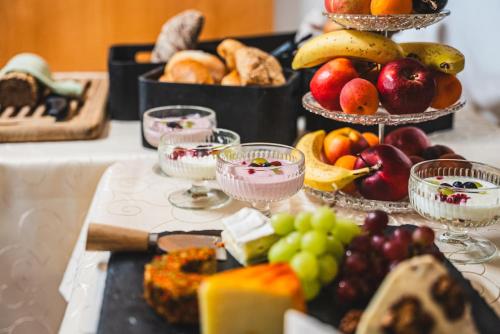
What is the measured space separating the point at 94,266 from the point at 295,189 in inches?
12.1

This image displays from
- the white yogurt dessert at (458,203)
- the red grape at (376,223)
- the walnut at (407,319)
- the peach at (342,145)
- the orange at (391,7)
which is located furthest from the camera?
the peach at (342,145)

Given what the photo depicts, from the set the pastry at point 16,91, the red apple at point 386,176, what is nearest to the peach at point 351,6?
the red apple at point 386,176

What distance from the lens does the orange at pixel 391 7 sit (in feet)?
3.37

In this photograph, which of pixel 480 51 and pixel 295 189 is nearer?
pixel 295 189

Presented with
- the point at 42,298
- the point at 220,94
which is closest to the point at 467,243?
the point at 220,94

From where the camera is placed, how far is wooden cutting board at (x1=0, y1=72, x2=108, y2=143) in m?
1.45

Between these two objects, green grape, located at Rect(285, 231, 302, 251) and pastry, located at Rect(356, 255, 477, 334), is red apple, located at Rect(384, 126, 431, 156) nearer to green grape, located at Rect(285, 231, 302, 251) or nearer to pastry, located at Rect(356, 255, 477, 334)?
green grape, located at Rect(285, 231, 302, 251)

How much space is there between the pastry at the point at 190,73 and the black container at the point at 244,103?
0.14 feet

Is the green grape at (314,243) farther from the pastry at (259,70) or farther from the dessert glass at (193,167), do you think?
the pastry at (259,70)

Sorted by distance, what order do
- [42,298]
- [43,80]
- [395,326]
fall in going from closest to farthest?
[395,326], [42,298], [43,80]

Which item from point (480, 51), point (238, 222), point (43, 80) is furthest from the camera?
point (480, 51)

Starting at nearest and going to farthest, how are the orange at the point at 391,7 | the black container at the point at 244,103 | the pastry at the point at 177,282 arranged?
1. the pastry at the point at 177,282
2. the orange at the point at 391,7
3. the black container at the point at 244,103

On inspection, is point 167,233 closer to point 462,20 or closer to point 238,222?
point 238,222

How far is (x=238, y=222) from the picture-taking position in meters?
0.82
